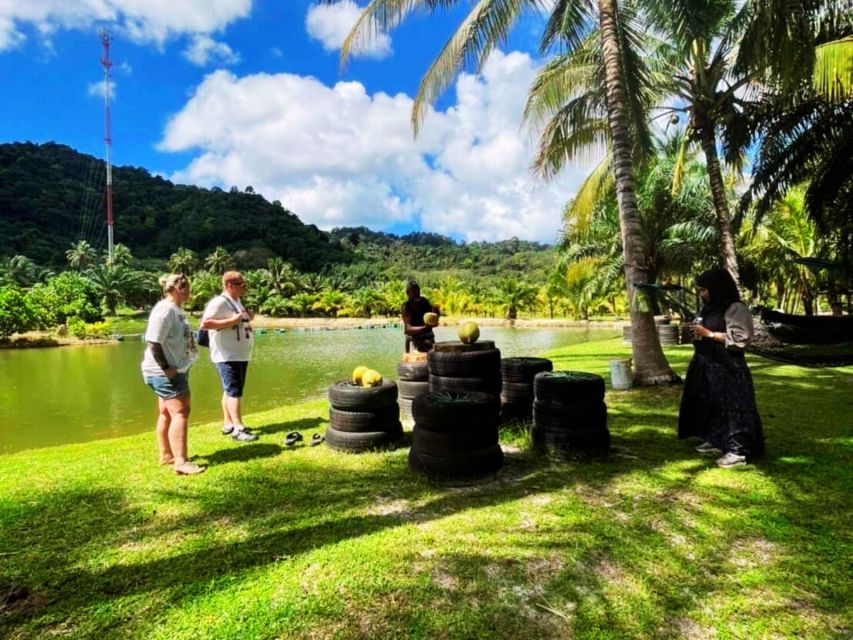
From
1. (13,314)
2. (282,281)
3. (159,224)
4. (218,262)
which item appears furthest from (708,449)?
(159,224)

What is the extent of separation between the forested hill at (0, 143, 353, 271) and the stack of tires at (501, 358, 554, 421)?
97.9 metres

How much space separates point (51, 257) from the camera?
269ft

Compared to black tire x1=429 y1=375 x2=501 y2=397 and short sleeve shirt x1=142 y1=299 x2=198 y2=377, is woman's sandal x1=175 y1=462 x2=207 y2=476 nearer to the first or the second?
short sleeve shirt x1=142 y1=299 x2=198 y2=377

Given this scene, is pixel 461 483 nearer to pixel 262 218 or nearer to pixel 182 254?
pixel 182 254

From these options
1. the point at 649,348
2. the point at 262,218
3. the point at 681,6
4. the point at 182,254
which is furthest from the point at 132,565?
the point at 262,218

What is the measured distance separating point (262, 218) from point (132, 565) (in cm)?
12281

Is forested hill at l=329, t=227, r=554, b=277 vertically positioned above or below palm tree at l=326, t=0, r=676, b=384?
above

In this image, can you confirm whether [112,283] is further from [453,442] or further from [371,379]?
[453,442]

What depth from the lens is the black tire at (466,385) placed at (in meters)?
4.86

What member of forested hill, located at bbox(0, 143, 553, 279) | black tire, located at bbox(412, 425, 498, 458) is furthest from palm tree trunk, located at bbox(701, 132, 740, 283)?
forested hill, located at bbox(0, 143, 553, 279)

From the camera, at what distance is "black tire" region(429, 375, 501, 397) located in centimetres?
486

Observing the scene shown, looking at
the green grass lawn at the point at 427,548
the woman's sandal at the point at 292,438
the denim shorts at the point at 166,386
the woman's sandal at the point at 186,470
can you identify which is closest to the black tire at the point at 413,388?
the woman's sandal at the point at 292,438

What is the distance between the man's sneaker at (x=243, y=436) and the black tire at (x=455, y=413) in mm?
2264

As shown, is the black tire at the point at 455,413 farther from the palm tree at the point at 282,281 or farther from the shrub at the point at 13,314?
the palm tree at the point at 282,281
